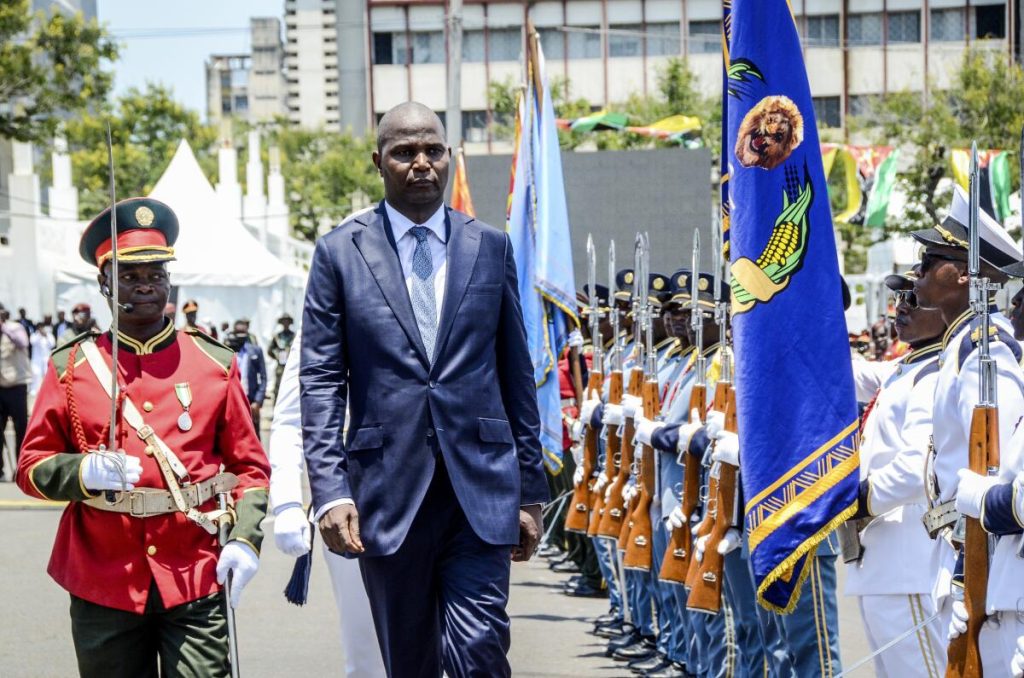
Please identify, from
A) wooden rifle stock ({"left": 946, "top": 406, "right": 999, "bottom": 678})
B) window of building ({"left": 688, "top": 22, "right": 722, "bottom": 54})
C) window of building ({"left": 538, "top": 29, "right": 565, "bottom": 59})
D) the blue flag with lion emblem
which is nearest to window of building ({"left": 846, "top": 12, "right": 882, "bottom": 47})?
window of building ({"left": 688, "top": 22, "right": 722, "bottom": 54})

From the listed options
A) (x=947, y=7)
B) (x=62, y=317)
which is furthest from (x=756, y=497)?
(x=947, y=7)

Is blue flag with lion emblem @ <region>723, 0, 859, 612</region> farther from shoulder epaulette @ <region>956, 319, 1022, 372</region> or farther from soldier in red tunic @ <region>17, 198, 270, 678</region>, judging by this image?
soldier in red tunic @ <region>17, 198, 270, 678</region>

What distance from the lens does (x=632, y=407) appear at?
9094 mm

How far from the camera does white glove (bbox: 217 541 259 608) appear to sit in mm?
5141

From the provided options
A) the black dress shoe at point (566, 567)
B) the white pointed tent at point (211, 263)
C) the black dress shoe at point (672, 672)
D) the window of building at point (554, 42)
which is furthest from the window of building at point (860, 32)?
the black dress shoe at point (672, 672)

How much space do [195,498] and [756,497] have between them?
173cm

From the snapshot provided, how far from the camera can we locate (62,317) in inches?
1350

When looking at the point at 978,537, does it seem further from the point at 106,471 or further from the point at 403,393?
the point at 106,471

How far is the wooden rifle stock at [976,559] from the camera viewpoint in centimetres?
471

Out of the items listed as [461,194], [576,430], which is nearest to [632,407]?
[576,430]

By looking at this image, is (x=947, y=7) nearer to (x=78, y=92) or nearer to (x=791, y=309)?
(x=78, y=92)

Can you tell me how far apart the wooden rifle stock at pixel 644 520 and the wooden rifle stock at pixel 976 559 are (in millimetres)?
3946

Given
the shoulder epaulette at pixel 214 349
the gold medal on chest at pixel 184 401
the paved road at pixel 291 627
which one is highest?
the shoulder epaulette at pixel 214 349

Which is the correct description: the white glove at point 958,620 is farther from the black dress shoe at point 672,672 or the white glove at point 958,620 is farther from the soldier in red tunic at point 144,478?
the black dress shoe at point 672,672
